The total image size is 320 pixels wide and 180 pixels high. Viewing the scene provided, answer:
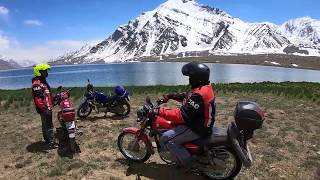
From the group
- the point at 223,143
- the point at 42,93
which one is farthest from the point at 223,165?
the point at 42,93

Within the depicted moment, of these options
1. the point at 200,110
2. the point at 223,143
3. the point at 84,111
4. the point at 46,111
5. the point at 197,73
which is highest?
the point at 197,73

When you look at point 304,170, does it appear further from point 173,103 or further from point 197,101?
point 173,103

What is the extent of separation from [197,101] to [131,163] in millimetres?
3200

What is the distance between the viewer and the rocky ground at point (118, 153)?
33.8 ft

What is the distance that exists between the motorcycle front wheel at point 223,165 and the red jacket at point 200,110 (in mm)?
576

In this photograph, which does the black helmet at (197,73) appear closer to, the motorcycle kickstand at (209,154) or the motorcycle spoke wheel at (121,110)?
the motorcycle kickstand at (209,154)

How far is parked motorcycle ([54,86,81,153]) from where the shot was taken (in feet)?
39.4

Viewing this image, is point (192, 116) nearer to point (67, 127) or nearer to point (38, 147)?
point (67, 127)

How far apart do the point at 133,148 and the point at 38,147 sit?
404 cm

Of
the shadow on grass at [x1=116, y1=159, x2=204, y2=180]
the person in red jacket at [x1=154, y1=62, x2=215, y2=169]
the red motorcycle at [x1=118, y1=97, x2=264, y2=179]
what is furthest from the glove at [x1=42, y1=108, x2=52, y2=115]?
the person in red jacket at [x1=154, y1=62, x2=215, y2=169]

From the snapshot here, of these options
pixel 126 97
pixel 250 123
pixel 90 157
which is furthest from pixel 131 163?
pixel 126 97

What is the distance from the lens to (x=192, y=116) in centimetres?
895

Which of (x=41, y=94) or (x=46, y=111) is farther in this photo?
(x=46, y=111)

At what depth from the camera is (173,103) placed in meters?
21.9
